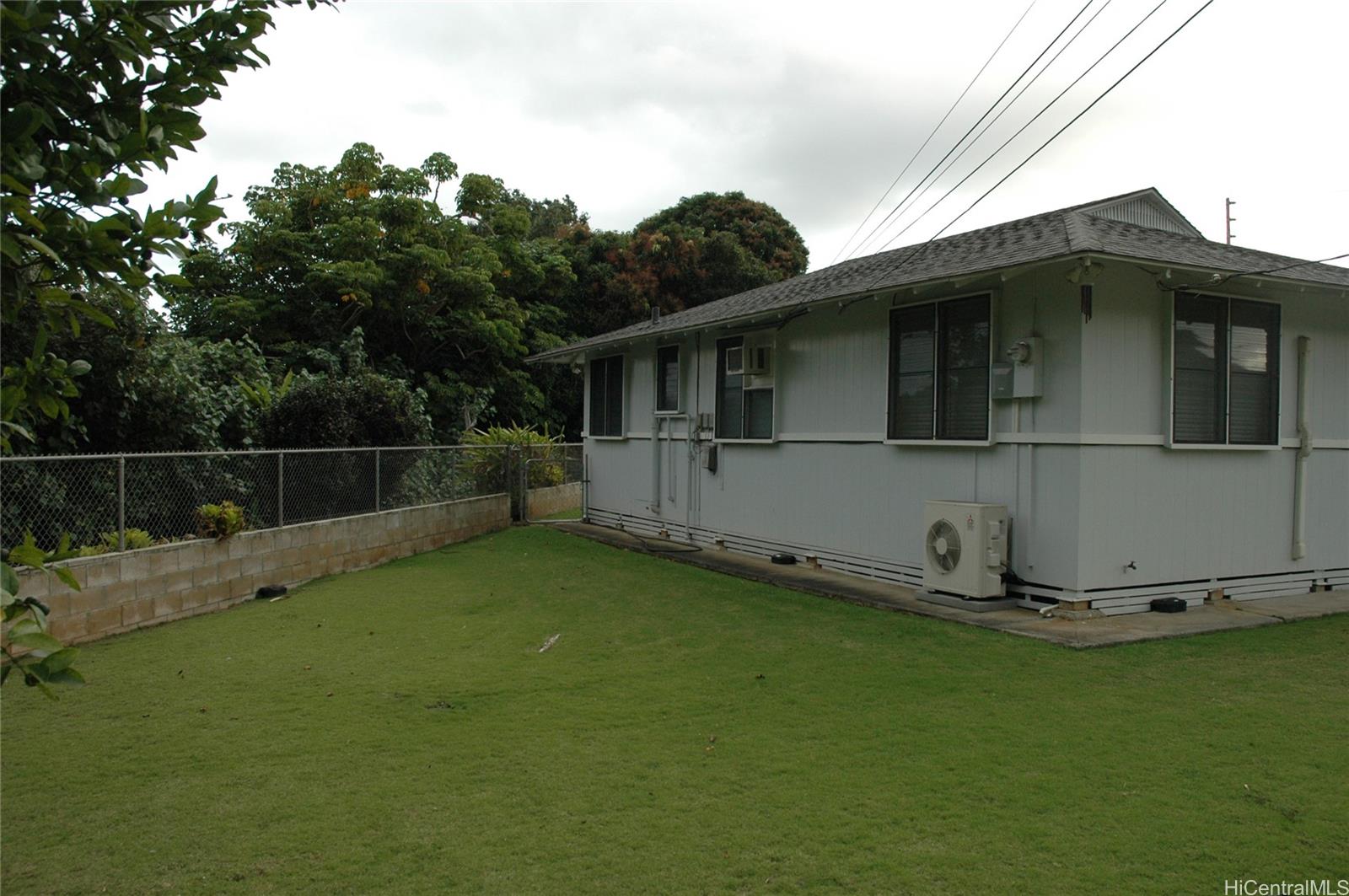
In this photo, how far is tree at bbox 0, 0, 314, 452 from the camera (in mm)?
2219

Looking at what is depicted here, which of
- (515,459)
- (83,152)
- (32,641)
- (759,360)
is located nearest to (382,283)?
(515,459)

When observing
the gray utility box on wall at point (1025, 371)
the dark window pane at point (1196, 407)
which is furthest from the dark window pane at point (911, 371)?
the dark window pane at point (1196, 407)

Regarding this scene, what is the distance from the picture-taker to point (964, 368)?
9055 mm

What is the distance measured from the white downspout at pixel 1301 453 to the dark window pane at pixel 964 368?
324cm

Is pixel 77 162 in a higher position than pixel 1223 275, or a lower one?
lower

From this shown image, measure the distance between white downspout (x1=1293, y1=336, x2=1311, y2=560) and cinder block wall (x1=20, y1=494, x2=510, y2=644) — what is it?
1016cm

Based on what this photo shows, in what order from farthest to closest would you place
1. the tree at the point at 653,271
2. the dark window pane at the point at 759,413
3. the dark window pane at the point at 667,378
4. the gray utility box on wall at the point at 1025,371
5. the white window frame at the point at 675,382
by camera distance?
the tree at the point at 653,271 → the dark window pane at the point at 667,378 → the white window frame at the point at 675,382 → the dark window pane at the point at 759,413 → the gray utility box on wall at the point at 1025,371

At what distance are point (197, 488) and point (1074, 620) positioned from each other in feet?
26.9

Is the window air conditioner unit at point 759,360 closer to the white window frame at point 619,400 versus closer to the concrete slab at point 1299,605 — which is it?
the white window frame at point 619,400

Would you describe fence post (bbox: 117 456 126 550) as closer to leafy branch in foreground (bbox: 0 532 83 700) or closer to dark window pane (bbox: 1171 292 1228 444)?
leafy branch in foreground (bbox: 0 532 83 700)

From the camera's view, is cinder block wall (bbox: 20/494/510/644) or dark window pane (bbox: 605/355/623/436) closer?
cinder block wall (bbox: 20/494/510/644)

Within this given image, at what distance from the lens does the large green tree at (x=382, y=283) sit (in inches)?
857

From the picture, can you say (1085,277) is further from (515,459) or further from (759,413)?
(515,459)

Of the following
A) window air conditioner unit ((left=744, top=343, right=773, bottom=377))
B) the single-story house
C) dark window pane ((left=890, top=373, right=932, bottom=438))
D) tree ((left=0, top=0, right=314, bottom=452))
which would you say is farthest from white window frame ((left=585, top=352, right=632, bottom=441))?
tree ((left=0, top=0, right=314, bottom=452))
